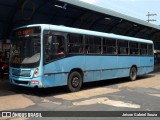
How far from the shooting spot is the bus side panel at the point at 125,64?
1689 cm

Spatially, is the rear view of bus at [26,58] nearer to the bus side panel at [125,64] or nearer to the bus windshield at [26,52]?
the bus windshield at [26,52]

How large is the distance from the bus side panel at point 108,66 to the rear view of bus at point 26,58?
13.9ft

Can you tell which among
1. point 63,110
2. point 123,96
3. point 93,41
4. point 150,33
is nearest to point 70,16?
point 93,41

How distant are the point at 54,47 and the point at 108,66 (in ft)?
14.4

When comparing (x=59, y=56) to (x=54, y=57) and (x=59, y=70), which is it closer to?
(x=54, y=57)

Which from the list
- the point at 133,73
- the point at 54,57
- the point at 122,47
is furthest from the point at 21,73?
the point at 133,73

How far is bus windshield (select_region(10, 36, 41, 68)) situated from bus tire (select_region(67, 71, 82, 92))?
6.29 ft

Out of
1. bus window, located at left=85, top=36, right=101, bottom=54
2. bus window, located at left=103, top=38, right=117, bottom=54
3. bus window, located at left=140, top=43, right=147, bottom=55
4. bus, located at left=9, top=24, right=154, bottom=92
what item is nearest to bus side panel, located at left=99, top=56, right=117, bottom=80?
bus, located at left=9, top=24, right=154, bottom=92

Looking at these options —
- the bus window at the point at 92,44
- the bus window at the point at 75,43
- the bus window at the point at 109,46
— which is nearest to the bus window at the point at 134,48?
the bus window at the point at 109,46

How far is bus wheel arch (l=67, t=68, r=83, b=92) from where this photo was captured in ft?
42.2

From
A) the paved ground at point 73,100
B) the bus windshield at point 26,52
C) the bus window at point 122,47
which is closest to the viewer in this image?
the paved ground at point 73,100

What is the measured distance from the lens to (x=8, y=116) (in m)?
8.50

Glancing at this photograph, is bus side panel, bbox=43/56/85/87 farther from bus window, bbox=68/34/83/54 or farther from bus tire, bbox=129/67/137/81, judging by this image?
bus tire, bbox=129/67/137/81

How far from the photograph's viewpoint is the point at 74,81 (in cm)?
1310
